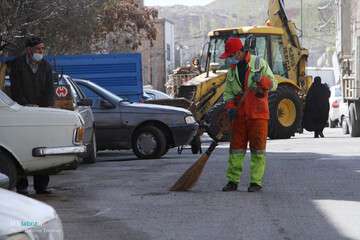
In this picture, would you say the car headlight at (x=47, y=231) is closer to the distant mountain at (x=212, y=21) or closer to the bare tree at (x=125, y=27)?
the bare tree at (x=125, y=27)

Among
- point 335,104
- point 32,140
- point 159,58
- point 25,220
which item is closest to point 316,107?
point 335,104

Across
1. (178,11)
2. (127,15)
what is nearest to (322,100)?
(127,15)

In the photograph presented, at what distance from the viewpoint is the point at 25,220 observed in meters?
4.41

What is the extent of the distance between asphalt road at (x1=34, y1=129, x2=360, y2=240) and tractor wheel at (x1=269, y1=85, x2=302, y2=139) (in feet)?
25.1

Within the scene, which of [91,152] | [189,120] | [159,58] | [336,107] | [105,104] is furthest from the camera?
[159,58]

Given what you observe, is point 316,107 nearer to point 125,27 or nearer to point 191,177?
point 191,177

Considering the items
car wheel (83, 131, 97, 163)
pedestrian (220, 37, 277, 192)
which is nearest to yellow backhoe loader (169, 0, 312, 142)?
car wheel (83, 131, 97, 163)

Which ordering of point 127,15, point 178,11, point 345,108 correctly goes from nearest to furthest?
point 345,108
point 127,15
point 178,11

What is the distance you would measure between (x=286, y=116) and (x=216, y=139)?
11714 mm

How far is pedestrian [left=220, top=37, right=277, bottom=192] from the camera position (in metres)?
9.62

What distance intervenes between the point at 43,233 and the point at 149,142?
10765mm

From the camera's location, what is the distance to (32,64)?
1024 cm

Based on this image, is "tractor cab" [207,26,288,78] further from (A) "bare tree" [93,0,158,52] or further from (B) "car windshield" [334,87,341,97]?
(A) "bare tree" [93,0,158,52]

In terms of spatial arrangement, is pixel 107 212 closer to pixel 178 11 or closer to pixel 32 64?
pixel 32 64
